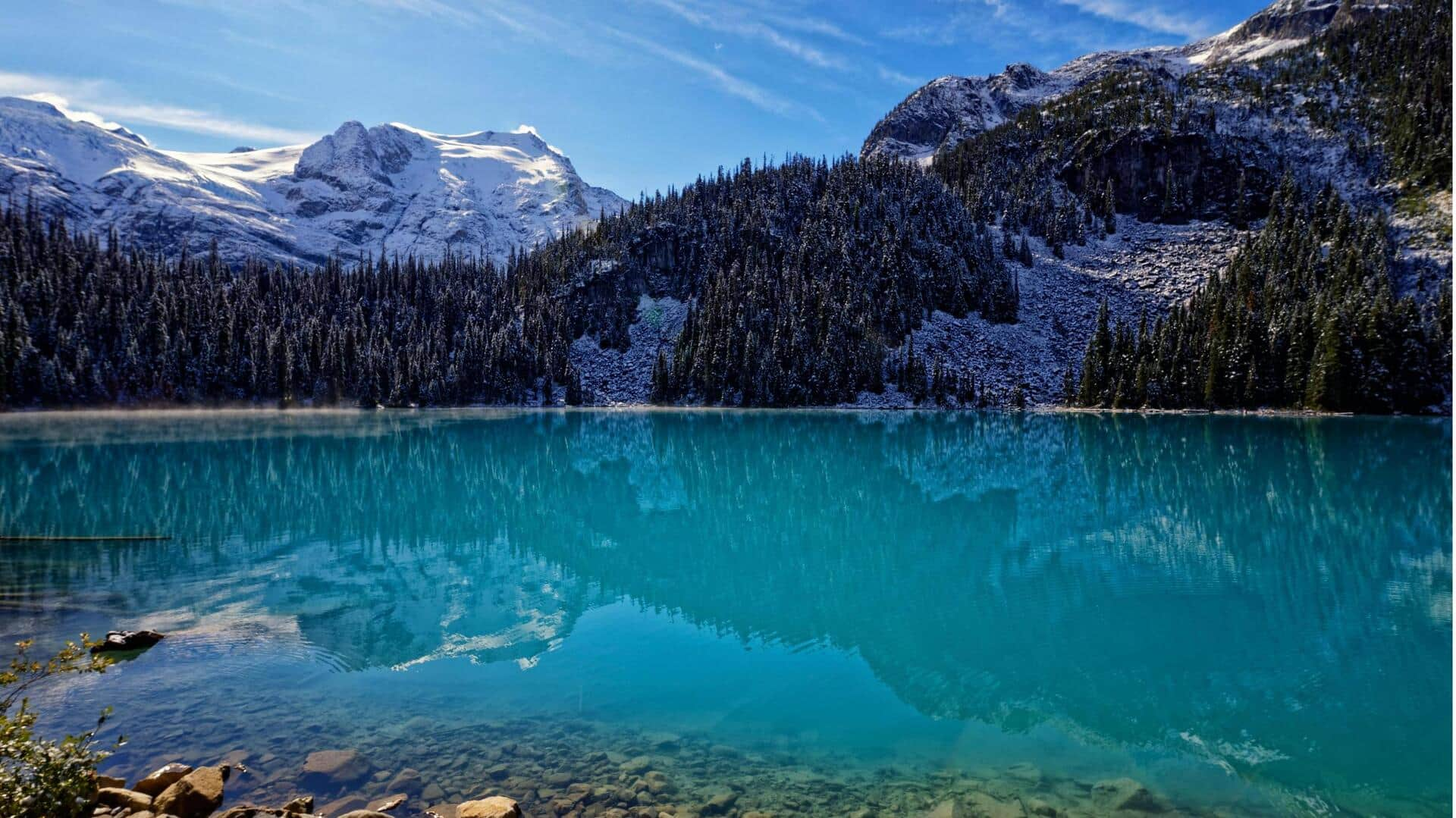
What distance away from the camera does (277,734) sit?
12000mm

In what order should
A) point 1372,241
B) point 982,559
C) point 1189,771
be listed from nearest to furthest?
point 1189,771 < point 982,559 < point 1372,241

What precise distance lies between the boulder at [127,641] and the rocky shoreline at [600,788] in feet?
22.0

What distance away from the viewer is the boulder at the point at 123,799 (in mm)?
8891

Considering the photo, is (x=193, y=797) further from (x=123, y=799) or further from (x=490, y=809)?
(x=490, y=809)

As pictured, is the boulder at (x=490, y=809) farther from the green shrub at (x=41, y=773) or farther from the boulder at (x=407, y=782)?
the green shrub at (x=41, y=773)

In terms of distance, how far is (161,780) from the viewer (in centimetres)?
988

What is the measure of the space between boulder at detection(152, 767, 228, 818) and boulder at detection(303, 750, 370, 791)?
1.14 metres

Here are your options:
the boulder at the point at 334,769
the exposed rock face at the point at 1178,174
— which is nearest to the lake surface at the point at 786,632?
the boulder at the point at 334,769

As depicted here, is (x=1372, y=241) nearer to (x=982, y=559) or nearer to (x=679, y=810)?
(x=982, y=559)

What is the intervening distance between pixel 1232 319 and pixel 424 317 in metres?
165

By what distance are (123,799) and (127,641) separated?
863cm

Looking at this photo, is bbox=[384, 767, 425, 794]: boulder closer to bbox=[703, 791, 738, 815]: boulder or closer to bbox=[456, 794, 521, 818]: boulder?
bbox=[456, 794, 521, 818]: boulder

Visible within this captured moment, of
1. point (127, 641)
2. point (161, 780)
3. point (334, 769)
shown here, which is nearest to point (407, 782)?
point (334, 769)

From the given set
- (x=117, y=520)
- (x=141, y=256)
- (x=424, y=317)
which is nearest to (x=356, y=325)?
(x=424, y=317)
